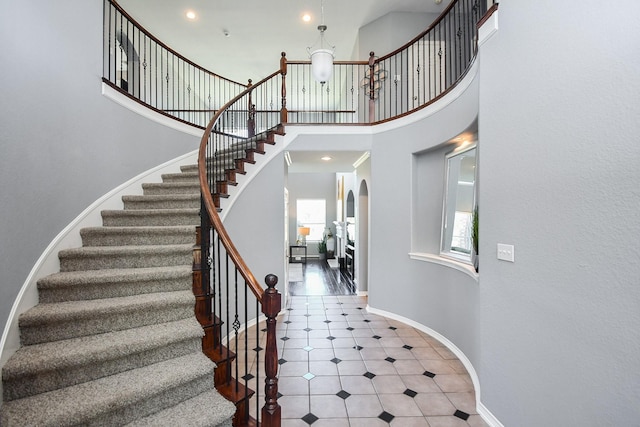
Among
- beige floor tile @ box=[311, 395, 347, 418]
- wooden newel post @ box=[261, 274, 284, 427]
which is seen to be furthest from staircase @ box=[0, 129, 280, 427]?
beige floor tile @ box=[311, 395, 347, 418]

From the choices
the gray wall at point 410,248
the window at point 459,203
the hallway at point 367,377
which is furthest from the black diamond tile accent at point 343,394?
the window at point 459,203

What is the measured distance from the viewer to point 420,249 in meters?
3.97

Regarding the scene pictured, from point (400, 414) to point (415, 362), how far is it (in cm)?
87

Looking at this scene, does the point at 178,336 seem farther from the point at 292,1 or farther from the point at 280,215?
the point at 292,1

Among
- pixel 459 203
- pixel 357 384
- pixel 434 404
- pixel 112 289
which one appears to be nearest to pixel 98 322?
pixel 112 289

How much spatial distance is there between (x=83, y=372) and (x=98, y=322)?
1.13 ft

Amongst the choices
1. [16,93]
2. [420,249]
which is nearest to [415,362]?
[420,249]

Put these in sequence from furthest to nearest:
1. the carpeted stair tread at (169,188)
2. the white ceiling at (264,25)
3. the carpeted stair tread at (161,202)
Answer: the white ceiling at (264,25) → the carpeted stair tread at (169,188) → the carpeted stair tread at (161,202)

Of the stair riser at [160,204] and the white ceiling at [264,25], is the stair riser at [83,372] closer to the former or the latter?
the stair riser at [160,204]

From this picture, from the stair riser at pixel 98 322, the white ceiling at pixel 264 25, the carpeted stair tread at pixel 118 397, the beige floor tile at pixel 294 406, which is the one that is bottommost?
the beige floor tile at pixel 294 406

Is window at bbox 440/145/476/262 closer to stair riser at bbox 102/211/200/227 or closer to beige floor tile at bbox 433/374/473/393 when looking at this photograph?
beige floor tile at bbox 433/374/473/393

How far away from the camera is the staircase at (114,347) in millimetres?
1528

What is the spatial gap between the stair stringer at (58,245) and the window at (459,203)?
12.5ft

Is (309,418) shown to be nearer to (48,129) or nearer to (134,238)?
(134,238)
